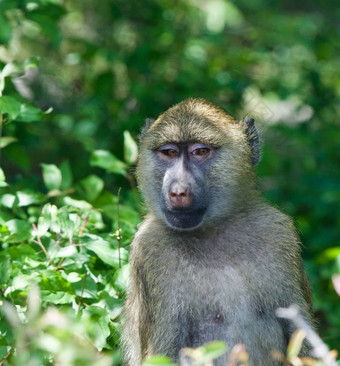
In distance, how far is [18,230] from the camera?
3.66m

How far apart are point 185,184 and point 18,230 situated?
0.98 m

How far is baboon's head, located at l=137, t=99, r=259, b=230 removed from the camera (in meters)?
3.37

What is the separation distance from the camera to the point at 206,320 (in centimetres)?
333

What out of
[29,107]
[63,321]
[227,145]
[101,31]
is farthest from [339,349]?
[101,31]

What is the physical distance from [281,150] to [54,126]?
239 centimetres

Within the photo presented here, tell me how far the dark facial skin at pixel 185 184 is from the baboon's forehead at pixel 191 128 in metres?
0.04

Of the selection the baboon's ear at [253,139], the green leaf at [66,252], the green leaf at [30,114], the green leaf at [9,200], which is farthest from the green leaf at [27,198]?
the baboon's ear at [253,139]

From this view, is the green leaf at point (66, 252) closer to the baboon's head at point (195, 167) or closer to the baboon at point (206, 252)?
the baboon at point (206, 252)

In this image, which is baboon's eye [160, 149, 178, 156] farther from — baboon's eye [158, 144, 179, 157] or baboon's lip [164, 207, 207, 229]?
baboon's lip [164, 207, 207, 229]

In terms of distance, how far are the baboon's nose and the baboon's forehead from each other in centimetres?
31

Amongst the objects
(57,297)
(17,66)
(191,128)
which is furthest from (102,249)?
(17,66)

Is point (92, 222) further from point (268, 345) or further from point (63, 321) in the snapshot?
point (63, 321)

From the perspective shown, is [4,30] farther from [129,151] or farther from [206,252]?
[206,252]

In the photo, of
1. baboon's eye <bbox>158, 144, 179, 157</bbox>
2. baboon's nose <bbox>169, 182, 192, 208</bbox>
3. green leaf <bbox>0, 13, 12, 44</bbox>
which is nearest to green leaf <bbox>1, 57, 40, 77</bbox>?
green leaf <bbox>0, 13, 12, 44</bbox>
